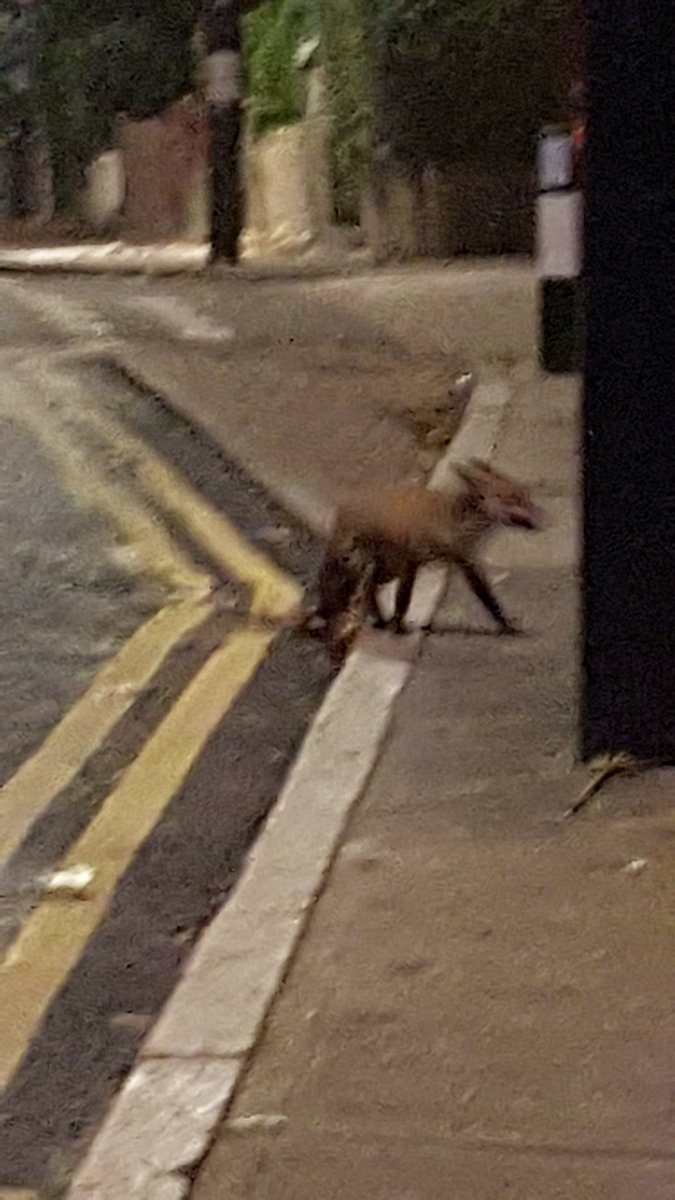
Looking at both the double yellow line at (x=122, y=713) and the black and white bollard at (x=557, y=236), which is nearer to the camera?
the double yellow line at (x=122, y=713)

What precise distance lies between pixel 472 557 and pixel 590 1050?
8.29 ft

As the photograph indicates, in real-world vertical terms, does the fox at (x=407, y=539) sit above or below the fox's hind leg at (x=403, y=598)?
above

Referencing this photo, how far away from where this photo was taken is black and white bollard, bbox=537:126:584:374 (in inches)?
365

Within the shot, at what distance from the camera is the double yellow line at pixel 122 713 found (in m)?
3.85

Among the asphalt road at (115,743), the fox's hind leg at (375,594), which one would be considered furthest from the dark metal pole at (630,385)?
the fox's hind leg at (375,594)

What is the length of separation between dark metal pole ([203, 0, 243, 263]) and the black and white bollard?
9.14 m

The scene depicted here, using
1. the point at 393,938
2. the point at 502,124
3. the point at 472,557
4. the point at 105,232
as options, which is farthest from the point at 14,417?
the point at 105,232

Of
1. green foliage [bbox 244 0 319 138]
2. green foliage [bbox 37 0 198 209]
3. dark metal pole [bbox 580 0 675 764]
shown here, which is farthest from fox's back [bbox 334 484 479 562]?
green foliage [bbox 37 0 198 209]

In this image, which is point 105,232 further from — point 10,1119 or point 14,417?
point 10,1119

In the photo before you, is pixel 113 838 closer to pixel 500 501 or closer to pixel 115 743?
pixel 115 743

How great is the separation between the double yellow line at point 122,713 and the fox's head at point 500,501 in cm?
86

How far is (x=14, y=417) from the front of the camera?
9859 millimetres

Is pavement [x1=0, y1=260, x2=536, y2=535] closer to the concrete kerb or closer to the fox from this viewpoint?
the fox

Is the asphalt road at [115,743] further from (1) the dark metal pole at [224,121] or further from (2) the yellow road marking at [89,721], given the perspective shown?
(1) the dark metal pole at [224,121]
